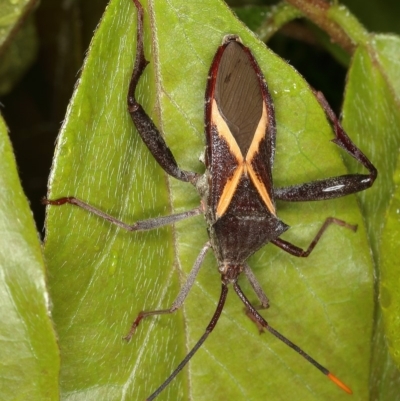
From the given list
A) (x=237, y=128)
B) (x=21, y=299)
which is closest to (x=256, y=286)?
(x=237, y=128)

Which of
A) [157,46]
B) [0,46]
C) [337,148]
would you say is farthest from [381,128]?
[0,46]

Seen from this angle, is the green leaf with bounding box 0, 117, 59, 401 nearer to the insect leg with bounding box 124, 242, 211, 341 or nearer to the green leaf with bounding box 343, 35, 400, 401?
the insect leg with bounding box 124, 242, 211, 341

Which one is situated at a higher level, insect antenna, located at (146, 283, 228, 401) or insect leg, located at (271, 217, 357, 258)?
insect leg, located at (271, 217, 357, 258)

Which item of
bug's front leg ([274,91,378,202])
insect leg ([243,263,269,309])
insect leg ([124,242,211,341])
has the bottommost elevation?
insect leg ([243,263,269,309])

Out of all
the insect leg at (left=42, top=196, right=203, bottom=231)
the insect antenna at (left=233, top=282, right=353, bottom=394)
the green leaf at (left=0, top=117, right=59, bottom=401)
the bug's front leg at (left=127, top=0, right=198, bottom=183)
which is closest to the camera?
the green leaf at (left=0, top=117, right=59, bottom=401)

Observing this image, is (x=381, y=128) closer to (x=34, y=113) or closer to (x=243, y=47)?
(x=243, y=47)

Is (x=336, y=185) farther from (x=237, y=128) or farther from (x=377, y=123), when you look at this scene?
(x=237, y=128)

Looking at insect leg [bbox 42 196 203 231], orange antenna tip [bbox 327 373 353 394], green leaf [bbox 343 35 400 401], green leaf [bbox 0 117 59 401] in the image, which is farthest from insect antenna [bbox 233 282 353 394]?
green leaf [bbox 0 117 59 401]
